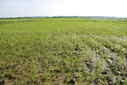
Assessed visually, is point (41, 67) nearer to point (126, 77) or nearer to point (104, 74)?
point (104, 74)

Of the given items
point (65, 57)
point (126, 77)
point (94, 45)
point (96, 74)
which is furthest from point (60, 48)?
point (126, 77)

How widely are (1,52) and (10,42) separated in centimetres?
207

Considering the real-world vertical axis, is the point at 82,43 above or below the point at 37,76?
above

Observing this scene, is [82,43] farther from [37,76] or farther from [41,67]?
[37,76]

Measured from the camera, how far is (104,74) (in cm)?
877

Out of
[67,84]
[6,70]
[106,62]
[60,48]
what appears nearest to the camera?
[67,84]

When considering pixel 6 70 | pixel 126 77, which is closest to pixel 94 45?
pixel 126 77

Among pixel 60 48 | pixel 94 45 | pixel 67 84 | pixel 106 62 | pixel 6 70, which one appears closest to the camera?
pixel 67 84

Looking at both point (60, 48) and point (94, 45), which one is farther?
point (94, 45)

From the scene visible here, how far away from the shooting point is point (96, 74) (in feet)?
28.3

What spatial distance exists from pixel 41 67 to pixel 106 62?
13.5 feet

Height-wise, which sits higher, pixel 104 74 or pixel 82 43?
pixel 82 43

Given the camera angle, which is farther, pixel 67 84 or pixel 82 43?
pixel 82 43

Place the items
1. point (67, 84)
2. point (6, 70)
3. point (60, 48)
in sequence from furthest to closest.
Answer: point (60, 48), point (6, 70), point (67, 84)
